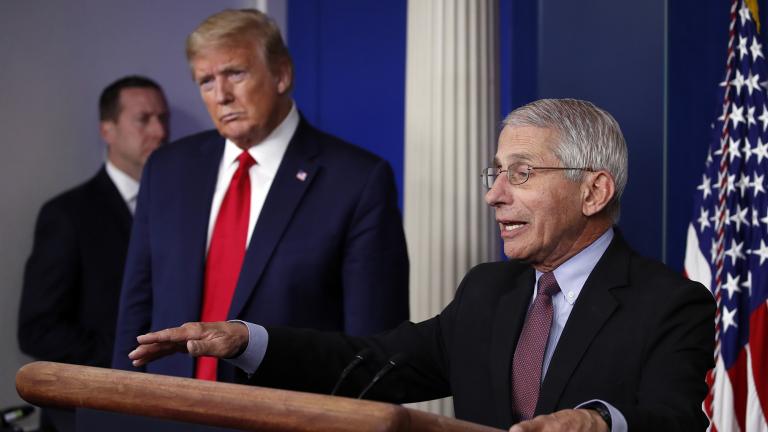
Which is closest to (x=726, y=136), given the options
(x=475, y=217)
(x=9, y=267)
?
(x=475, y=217)

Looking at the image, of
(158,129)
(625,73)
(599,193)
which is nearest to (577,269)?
(599,193)

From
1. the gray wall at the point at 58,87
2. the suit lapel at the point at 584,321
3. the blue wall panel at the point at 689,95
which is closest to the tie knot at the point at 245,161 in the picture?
the suit lapel at the point at 584,321

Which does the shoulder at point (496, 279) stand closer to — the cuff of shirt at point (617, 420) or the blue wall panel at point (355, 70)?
the cuff of shirt at point (617, 420)

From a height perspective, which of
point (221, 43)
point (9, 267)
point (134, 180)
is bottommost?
point (9, 267)

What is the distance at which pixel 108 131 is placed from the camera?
17.0 ft

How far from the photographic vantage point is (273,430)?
65.1 inches

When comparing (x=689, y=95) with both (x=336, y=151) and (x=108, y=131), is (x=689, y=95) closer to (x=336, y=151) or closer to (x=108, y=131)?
(x=336, y=151)

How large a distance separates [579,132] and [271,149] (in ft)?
4.00

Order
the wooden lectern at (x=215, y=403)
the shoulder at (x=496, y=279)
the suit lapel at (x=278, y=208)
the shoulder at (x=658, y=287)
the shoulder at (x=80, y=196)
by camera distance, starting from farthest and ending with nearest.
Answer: the shoulder at (x=80, y=196) → the suit lapel at (x=278, y=208) → the shoulder at (x=496, y=279) → the shoulder at (x=658, y=287) → the wooden lectern at (x=215, y=403)

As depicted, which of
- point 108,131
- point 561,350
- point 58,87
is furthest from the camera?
point 58,87

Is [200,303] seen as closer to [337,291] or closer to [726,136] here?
[337,291]

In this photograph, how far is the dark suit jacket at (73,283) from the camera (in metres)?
4.72

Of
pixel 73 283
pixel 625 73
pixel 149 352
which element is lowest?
pixel 73 283

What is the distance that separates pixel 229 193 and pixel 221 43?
44 cm
